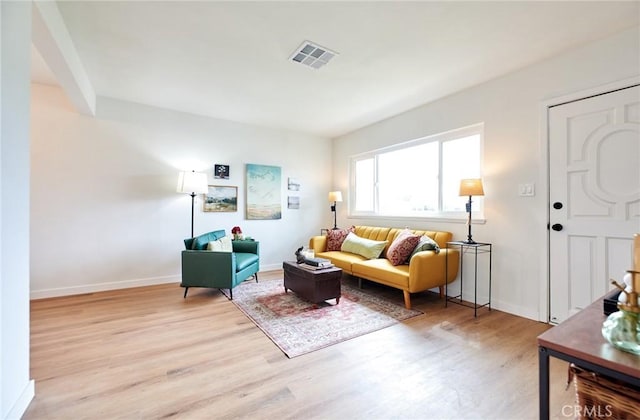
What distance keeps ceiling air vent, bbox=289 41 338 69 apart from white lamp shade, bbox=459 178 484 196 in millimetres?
1856

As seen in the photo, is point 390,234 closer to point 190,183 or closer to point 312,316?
point 312,316

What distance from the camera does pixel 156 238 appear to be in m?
4.00

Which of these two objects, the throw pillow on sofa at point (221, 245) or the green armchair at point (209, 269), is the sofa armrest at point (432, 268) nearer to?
the green armchair at point (209, 269)

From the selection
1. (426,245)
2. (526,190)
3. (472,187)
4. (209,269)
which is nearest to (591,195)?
(526,190)

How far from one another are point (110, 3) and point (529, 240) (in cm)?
404

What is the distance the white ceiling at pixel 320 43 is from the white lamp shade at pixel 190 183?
3.34ft

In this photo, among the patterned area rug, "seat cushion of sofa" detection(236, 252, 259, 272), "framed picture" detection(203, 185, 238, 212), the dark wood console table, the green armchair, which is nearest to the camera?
the dark wood console table

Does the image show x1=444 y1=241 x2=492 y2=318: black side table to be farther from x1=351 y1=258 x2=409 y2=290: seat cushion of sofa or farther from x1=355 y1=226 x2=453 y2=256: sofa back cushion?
x1=351 y1=258 x2=409 y2=290: seat cushion of sofa

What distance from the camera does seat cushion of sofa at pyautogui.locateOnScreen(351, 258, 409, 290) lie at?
3.01 meters

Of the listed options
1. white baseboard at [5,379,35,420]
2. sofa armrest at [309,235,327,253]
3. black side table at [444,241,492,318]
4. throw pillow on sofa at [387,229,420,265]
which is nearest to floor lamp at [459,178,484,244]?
black side table at [444,241,492,318]

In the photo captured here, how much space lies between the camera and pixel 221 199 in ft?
14.7

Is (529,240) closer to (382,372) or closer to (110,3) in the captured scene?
(382,372)

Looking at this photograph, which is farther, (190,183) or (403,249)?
(190,183)

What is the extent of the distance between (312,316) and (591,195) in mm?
2694
